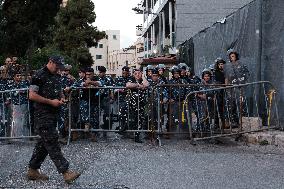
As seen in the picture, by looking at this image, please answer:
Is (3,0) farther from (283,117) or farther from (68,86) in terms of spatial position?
(283,117)

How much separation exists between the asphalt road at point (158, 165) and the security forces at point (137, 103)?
490 millimetres

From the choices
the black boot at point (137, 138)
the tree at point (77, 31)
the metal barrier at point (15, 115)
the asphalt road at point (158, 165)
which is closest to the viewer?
the asphalt road at point (158, 165)

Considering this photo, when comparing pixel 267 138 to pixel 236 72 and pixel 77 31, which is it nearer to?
pixel 236 72

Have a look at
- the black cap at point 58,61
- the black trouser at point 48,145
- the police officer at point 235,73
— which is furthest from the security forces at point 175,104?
the black trouser at point 48,145

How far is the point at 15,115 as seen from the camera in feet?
37.0

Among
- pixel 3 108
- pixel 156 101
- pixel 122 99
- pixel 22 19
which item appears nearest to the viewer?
pixel 156 101

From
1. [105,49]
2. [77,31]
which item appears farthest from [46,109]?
[105,49]

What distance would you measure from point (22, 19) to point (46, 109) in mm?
20623

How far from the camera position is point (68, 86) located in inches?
451

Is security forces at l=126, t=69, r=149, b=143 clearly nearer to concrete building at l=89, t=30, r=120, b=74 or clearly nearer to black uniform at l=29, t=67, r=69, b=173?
black uniform at l=29, t=67, r=69, b=173

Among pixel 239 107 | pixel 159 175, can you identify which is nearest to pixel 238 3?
pixel 239 107

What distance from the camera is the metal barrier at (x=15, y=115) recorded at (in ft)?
36.5

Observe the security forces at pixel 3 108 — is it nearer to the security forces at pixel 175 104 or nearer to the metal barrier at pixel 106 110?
the metal barrier at pixel 106 110

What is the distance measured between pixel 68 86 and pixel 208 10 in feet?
67.2
